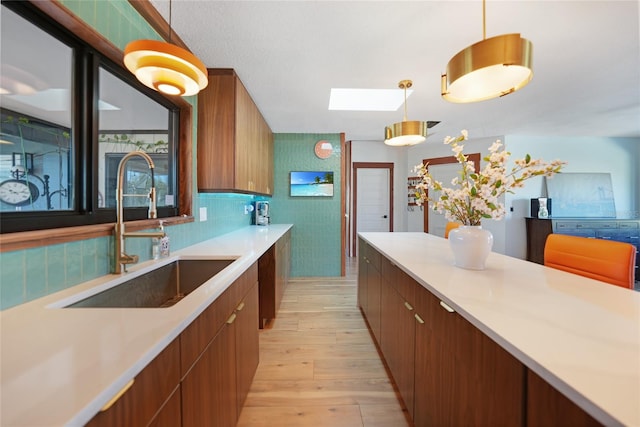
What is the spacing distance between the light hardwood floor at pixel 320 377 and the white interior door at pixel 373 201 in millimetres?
3055

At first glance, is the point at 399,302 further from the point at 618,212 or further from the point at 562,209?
the point at 618,212

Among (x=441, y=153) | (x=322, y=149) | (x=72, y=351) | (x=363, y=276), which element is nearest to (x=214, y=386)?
(x=72, y=351)

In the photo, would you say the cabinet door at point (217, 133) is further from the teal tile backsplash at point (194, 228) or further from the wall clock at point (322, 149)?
the wall clock at point (322, 149)

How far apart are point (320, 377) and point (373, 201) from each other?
14.3ft

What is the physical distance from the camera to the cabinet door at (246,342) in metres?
1.38

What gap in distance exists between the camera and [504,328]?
71cm

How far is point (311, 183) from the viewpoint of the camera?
13.9 feet

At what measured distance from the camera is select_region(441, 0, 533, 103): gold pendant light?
994mm

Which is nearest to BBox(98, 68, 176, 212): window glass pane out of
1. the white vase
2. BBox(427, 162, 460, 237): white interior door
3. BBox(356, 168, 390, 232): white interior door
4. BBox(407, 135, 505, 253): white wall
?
the white vase

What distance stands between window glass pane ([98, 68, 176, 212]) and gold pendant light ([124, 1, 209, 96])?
0.55 metres

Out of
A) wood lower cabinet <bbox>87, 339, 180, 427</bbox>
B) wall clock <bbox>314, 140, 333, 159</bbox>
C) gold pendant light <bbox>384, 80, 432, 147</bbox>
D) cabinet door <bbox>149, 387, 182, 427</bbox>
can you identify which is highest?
wall clock <bbox>314, 140, 333, 159</bbox>

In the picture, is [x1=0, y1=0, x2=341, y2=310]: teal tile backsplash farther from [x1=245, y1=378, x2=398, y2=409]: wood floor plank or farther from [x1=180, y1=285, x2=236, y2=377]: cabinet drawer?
[x1=245, y1=378, x2=398, y2=409]: wood floor plank

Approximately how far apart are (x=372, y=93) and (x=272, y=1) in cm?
180

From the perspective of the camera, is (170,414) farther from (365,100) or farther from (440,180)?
(440,180)
